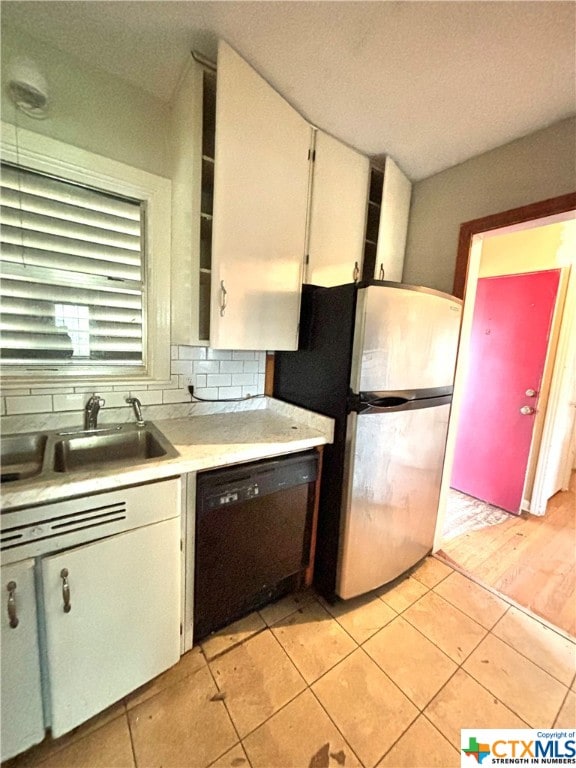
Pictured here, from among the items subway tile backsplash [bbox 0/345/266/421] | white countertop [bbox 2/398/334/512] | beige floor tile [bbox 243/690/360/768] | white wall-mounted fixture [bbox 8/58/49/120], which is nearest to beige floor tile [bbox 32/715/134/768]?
beige floor tile [bbox 243/690/360/768]

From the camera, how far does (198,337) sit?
135 cm

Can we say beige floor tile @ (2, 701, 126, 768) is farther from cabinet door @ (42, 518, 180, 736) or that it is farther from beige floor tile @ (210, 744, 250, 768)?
beige floor tile @ (210, 744, 250, 768)

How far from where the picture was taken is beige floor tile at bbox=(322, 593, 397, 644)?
1419mm

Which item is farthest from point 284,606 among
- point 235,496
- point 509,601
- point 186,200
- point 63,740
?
point 186,200

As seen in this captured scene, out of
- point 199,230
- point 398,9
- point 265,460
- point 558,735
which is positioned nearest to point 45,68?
point 199,230

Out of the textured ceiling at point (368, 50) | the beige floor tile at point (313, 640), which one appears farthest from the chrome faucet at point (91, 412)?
the textured ceiling at point (368, 50)

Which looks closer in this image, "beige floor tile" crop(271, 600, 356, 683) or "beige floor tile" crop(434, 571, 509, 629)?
"beige floor tile" crop(271, 600, 356, 683)

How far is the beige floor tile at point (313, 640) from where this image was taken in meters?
1.25

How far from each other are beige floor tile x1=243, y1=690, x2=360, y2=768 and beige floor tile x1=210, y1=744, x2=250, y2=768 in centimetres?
2

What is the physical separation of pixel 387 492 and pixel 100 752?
1428 mm

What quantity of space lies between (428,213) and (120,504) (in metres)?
2.33

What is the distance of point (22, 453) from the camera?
1.22 meters

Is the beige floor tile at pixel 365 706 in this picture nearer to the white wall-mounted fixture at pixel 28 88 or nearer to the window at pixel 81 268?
the window at pixel 81 268

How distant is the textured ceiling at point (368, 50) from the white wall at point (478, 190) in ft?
0.35
